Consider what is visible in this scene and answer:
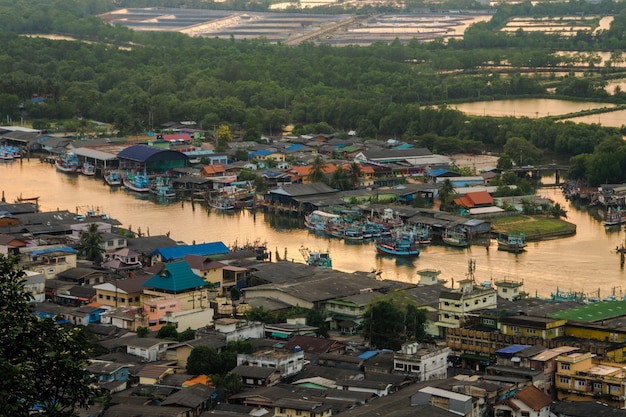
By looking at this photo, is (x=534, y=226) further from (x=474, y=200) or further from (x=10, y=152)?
(x=10, y=152)

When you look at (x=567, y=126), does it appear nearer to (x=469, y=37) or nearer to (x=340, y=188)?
(x=340, y=188)

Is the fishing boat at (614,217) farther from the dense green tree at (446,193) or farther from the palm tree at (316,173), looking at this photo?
the palm tree at (316,173)

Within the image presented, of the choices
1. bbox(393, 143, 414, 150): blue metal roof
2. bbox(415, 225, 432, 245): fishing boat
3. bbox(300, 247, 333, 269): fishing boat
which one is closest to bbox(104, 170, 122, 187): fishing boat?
bbox(393, 143, 414, 150): blue metal roof

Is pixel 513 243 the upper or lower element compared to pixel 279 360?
lower

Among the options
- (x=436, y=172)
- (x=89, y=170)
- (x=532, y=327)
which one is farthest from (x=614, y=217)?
(x=89, y=170)

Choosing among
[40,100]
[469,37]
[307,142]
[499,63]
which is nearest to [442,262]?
[307,142]
